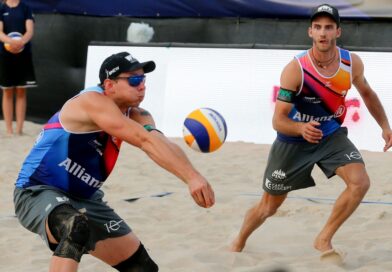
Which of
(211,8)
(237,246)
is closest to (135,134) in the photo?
(237,246)

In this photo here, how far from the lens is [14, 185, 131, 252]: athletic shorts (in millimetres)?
4156

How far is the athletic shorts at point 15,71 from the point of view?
10.3 meters

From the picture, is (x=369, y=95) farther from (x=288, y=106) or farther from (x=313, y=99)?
(x=288, y=106)

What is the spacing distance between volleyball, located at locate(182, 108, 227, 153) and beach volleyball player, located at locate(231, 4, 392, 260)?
3.30 feet

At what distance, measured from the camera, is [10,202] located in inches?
285

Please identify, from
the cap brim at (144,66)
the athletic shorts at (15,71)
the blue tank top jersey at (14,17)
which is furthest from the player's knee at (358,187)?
the blue tank top jersey at (14,17)

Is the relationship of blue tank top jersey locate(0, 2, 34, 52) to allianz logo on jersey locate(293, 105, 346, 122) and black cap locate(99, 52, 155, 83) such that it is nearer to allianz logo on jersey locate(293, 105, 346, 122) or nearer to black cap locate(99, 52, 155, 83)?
allianz logo on jersey locate(293, 105, 346, 122)

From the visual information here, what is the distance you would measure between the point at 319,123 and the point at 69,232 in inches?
79.2

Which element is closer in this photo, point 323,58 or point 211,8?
point 323,58

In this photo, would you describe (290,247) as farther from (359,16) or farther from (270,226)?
(359,16)

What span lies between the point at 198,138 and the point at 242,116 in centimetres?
549

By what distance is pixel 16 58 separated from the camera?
33.7ft

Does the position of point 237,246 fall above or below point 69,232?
below

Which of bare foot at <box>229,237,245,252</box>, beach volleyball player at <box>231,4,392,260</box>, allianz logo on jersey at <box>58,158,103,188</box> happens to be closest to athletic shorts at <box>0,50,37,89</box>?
bare foot at <box>229,237,245,252</box>
